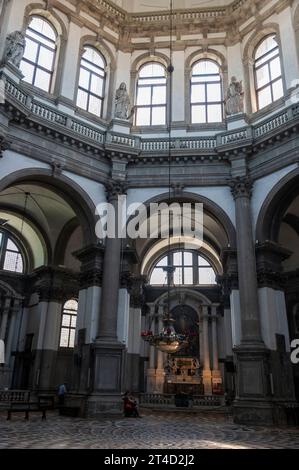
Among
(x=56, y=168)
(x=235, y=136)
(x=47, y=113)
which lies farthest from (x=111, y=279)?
(x=235, y=136)

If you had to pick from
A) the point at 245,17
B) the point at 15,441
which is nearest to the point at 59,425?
the point at 15,441

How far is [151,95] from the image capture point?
20.4 meters

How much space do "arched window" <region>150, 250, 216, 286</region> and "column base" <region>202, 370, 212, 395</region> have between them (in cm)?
607

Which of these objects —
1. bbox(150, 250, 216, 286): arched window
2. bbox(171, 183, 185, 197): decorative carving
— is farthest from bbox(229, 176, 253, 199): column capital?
bbox(150, 250, 216, 286): arched window

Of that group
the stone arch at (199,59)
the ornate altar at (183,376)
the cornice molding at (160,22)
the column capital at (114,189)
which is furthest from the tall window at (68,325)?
the cornice molding at (160,22)

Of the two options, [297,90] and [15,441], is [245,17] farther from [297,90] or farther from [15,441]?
[15,441]

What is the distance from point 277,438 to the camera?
10.4 metres

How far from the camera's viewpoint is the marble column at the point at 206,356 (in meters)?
24.8

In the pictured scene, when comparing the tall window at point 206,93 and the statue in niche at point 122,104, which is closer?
the statue in niche at point 122,104

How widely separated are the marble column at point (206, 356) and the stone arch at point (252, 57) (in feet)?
44.6

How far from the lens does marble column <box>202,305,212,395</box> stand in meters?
24.8

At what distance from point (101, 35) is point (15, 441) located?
18.2m

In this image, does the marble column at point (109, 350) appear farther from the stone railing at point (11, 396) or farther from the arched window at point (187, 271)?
the arched window at point (187, 271)

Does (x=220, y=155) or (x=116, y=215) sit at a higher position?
(x=220, y=155)
